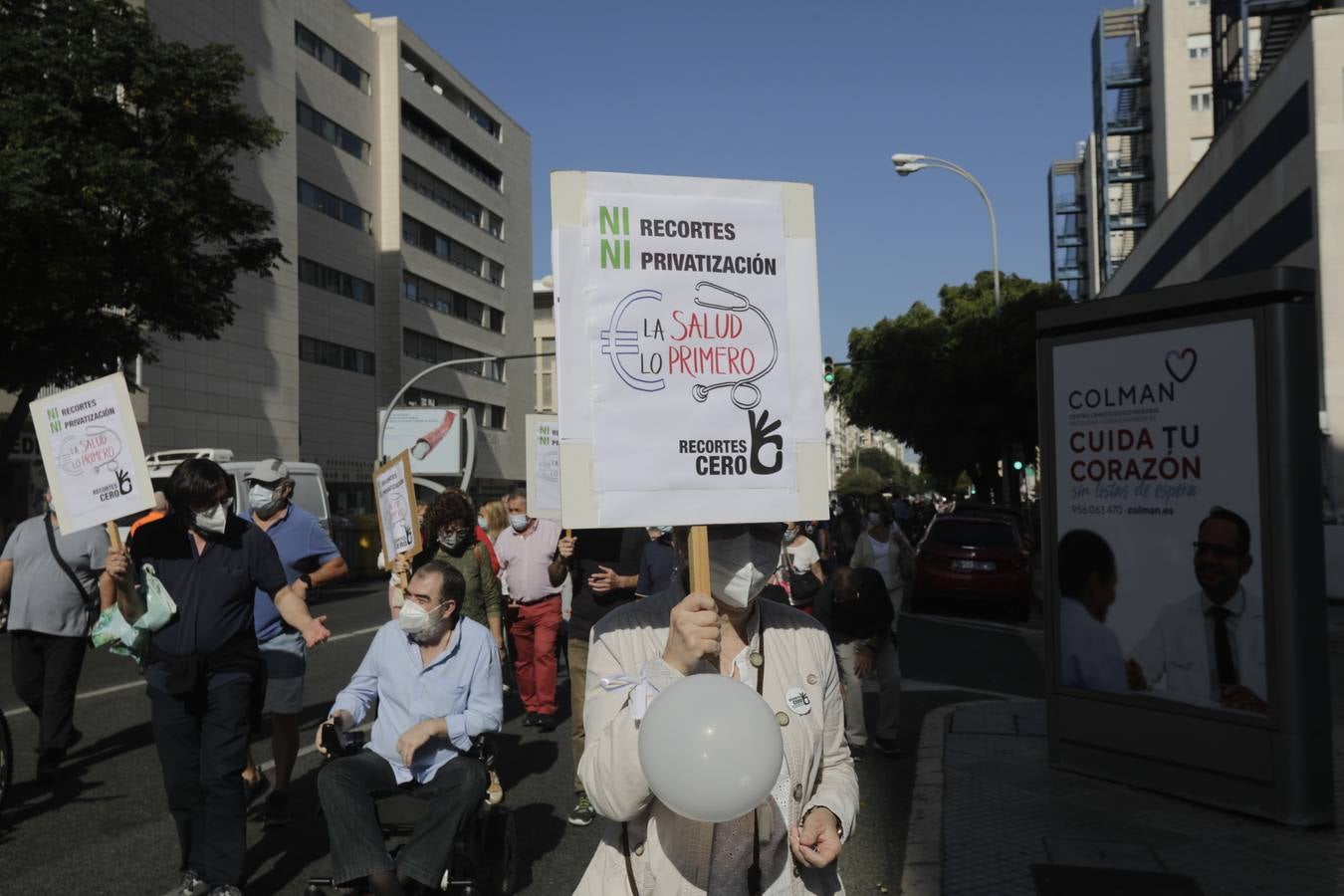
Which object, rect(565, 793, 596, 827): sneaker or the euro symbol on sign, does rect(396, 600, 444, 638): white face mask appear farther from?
the euro symbol on sign

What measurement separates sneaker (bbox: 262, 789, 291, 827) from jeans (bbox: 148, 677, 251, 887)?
4.48ft

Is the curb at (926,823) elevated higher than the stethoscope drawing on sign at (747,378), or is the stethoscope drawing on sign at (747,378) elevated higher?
the stethoscope drawing on sign at (747,378)

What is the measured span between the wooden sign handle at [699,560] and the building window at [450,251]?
56105 mm

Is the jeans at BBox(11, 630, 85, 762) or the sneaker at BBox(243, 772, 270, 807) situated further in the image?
the jeans at BBox(11, 630, 85, 762)

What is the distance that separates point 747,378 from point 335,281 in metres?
50.9

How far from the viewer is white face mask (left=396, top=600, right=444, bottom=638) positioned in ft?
17.3

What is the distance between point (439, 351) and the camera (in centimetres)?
6128

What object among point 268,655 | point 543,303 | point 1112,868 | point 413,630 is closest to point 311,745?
point 268,655

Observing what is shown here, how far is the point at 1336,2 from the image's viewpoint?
3778cm

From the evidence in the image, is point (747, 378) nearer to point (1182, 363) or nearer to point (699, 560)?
point (699, 560)

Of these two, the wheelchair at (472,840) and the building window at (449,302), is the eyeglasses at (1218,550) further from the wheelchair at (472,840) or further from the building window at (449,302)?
the building window at (449,302)

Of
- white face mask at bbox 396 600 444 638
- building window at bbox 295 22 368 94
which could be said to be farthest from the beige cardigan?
building window at bbox 295 22 368 94

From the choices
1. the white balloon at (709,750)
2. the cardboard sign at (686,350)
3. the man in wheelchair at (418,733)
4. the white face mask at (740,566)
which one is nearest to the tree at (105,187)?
the man in wheelchair at (418,733)

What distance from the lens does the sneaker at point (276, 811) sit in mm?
6672
